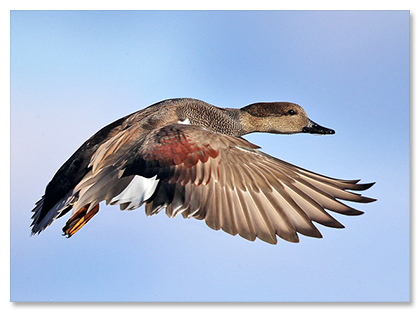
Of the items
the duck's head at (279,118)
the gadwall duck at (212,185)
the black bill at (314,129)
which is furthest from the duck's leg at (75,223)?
the black bill at (314,129)

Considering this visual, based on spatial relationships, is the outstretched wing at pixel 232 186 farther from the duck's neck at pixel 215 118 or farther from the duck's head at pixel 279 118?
the duck's head at pixel 279 118

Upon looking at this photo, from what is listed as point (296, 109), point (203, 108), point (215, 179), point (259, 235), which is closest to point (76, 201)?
point (215, 179)

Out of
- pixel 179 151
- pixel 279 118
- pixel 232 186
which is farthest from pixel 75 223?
pixel 279 118

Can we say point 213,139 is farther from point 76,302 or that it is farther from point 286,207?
point 76,302

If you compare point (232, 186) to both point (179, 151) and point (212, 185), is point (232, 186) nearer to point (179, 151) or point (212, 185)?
point (212, 185)

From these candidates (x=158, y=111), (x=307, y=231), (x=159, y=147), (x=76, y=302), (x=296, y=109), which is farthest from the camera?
(x=296, y=109)

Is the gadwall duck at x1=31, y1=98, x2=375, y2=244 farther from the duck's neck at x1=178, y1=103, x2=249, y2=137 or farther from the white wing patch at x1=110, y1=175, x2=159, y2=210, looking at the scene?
the duck's neck at x1=178, y1=103, x2=249, y2=137
